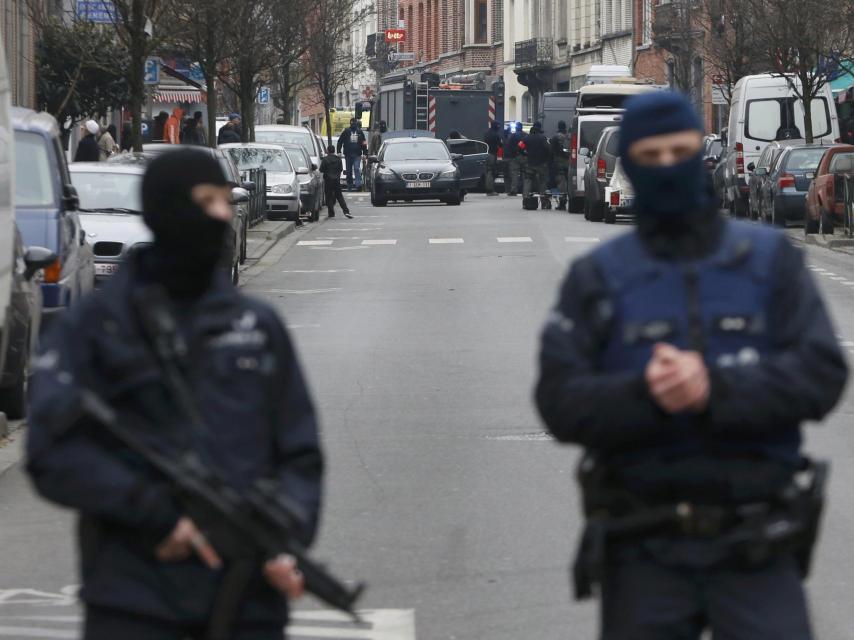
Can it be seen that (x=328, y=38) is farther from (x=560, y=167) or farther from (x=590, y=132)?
(x=590, y=132)

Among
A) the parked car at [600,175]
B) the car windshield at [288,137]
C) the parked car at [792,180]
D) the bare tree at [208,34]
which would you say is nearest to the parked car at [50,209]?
the bare tree at [208,34]

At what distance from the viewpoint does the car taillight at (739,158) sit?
127 feet

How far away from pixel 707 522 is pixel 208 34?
1287 inches

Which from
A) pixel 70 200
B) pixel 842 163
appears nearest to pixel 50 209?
pixel 70 200

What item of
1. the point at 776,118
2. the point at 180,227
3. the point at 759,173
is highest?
the point at 776,118

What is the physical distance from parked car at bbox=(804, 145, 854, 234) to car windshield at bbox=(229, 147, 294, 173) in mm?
9796

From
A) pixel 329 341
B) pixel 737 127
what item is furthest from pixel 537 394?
pixel 737 127

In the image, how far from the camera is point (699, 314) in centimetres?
390

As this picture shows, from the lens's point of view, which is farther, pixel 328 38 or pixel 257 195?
pixel 328 38

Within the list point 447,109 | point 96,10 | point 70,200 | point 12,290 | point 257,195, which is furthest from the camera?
point 447,109

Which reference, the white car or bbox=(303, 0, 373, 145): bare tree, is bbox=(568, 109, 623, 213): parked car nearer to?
the white car

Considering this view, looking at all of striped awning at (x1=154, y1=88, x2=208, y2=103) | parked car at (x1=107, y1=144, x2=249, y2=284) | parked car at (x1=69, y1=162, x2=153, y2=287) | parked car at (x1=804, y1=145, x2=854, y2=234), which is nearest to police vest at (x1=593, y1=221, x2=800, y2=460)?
parked car at (x1=69, y1=162, x2=153, y2=287)

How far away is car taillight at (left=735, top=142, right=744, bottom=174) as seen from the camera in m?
→ 38.6

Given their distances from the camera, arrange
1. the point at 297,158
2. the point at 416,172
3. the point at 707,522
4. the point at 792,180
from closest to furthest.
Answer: the point at 707,522 → the point at 792,180 → the point at 297,158 → the point at 416,172
